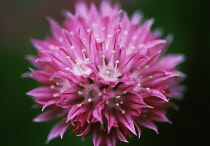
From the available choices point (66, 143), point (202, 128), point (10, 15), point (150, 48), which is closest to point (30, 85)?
point (66, 143)

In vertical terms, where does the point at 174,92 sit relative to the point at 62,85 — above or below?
below

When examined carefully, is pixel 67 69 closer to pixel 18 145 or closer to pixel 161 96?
pixel 161 96

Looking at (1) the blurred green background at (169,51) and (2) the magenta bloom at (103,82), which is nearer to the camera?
(2) the magenta bloom at (103,82)

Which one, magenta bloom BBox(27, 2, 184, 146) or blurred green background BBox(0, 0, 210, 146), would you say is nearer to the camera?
magenta bloom BBox(27, 2, 184, 146)
